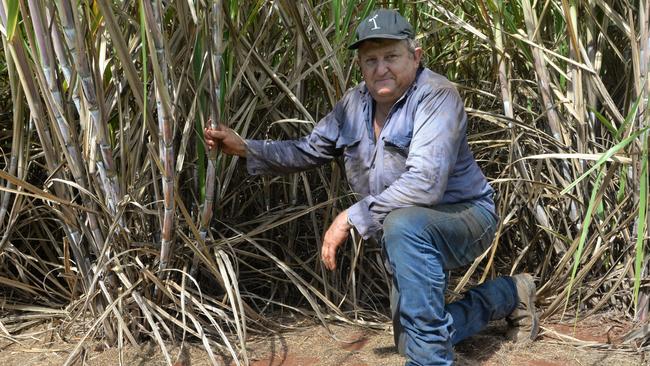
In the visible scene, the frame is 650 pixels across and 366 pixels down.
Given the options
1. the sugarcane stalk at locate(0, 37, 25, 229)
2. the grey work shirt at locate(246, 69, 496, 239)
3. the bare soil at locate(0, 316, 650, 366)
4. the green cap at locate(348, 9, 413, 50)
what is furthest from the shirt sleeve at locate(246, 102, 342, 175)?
the sugarcane stalk at locate(0, 37, 25, 229)

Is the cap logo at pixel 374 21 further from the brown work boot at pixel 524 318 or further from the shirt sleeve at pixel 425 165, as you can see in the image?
the brown work boot at pixel 524 318

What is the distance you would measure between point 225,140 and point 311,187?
572 mm

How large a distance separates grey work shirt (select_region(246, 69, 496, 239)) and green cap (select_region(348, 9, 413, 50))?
15 cm

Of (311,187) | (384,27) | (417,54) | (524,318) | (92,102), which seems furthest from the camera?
(311,187)

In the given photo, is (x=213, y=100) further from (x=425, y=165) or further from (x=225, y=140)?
(x=425, y=165)

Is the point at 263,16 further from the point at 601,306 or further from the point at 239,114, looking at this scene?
the point at 601,306

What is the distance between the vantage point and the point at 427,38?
3.29m

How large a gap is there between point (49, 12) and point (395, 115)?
97cm

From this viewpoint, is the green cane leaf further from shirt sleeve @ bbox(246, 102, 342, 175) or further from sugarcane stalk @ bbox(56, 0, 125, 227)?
shirt sleeve @ bbox(246, 102, 342, 175)

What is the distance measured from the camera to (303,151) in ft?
8.58

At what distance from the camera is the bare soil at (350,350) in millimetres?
2420

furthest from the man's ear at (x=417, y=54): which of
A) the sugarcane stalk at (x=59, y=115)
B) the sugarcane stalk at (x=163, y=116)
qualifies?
the sugarcane stalk at (x=59, y=115)

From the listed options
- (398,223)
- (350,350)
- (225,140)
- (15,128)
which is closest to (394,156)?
(398,223)

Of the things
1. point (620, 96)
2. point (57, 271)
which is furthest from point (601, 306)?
point (57, 271)
